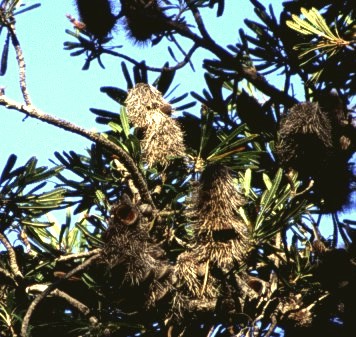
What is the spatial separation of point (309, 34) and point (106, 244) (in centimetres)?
127

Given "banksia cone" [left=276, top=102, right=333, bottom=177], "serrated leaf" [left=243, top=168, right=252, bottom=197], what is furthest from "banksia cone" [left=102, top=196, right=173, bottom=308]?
"banksia cone" [left=276, top=102, right=333, bottom=177]

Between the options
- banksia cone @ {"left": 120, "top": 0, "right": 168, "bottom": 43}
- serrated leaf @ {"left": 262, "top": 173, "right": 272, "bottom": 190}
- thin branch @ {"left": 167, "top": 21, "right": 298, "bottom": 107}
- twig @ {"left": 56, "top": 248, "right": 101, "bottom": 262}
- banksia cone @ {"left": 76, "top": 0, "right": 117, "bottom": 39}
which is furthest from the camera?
banksia cone @ {"left": 120, "top": 0, "right": 168, "bottom": 43}

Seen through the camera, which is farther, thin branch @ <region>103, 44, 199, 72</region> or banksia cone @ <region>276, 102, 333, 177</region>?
thin branch @ <region>103, 44, 199, 72</region>

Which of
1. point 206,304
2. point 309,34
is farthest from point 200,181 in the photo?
point 309,34

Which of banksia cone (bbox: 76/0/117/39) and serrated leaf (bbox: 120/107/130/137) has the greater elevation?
banksia cone (bbox: 76/0/117/39)

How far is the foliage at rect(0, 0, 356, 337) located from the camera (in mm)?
2630

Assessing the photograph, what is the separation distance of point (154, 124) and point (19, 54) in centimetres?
72

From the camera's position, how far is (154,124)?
10.2ft

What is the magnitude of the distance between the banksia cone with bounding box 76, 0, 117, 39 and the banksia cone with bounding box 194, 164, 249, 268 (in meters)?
1.15

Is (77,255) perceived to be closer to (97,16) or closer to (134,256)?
(134,256)

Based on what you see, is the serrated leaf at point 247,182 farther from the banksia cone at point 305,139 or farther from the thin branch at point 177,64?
the thin branch at point 177,64

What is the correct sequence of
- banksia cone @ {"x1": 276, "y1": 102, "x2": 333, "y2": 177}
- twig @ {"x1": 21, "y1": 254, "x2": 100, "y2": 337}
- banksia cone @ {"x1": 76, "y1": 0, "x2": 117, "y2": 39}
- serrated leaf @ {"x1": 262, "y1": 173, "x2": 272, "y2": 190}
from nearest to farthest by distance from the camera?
twig @ {"x1": 21, "y1": 254, "x2": 100, "y2": 337} < banksia cone @ {"x1": 276, "y1": 102, "x2": 333, "y2": 177} < serrated leaf @ {"x1": 262, "y1": 173, "x2": 272, "y2": 190} < banksia cone @ {"x1": 76, "y1": 0, "x2": 117, "y2": 39}

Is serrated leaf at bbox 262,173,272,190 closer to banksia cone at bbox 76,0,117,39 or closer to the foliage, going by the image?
the foliage

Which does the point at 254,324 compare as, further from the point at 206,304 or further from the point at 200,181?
the point at 200,181
